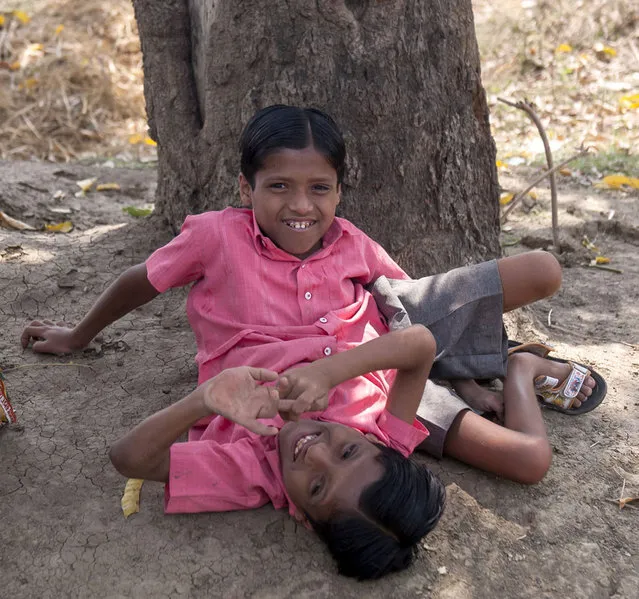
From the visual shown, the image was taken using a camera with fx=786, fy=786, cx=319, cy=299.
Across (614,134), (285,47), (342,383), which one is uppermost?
(285,47)

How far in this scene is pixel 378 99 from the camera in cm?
306

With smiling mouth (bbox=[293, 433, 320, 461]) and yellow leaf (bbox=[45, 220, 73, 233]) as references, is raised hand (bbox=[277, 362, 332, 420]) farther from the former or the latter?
yellow leaf (bbox=[45, 220, 73, 233])

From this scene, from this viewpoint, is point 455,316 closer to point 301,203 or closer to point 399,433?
point 399,433

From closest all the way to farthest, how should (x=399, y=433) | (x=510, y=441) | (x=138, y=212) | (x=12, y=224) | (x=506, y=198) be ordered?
(x=399, y=433), (x=510, y=441), (x=12, y=224), (x=138, y=212), (x=506, y=198)

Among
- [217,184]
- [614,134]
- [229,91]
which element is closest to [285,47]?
[229,91]

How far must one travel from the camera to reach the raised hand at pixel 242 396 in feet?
6.40

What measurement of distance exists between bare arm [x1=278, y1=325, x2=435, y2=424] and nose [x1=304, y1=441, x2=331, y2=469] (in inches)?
3.9

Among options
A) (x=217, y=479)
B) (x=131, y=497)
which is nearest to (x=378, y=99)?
(x=217, y=479)

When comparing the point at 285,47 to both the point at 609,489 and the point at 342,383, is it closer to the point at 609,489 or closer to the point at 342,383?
the point at 342,383

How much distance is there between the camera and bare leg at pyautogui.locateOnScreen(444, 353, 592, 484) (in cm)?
244

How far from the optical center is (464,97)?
319 cm

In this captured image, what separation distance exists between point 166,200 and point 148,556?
6.40ft

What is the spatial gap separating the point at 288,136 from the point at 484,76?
5.73 meters

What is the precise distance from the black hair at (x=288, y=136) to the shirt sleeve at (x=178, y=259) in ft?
0.81
